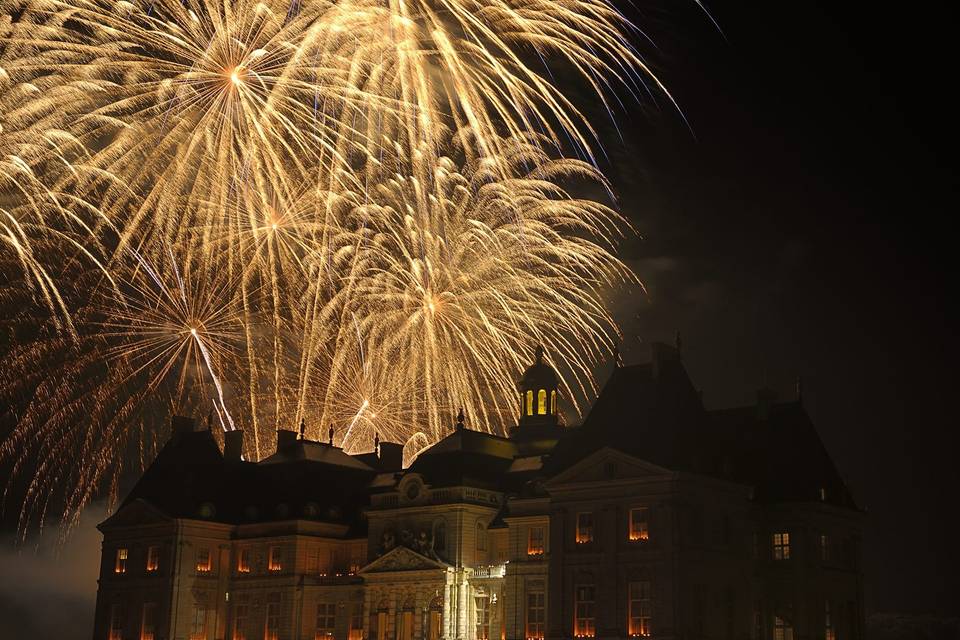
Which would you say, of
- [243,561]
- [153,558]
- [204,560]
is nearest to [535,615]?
[243,561]

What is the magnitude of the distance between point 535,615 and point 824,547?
1556 centimetres

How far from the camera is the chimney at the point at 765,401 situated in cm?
6994

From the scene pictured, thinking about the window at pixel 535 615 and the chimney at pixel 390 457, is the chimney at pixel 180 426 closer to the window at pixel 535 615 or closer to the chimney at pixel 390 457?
the chimney at pixel 390 457

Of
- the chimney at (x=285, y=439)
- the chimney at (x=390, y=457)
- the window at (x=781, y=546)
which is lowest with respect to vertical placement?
the window at (x=781, y=546)

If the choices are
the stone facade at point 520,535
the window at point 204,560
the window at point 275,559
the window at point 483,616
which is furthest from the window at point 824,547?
the window at point 204,560

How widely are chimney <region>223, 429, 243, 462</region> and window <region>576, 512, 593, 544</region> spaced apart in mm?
32144

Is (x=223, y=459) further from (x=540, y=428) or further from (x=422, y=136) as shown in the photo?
(x=422, y=136)

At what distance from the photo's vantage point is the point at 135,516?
80.5m

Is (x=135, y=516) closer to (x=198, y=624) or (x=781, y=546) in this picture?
(x=198, y=624)

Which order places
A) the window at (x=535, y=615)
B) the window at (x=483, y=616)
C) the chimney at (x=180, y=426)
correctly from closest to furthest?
the window at (x=535, y=615) → the window at (x=483, y=616) → the chimney at (x=180, y=426)

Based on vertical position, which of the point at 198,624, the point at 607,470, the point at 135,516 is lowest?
the point at 198,624

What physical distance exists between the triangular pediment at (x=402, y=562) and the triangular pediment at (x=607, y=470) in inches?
377

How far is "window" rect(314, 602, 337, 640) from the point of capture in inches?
2945

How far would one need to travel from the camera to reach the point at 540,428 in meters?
77.8
